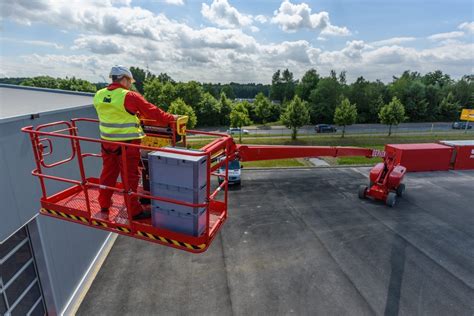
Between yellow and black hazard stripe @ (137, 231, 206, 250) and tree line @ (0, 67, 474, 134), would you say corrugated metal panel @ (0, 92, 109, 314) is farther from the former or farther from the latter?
tree line @ (0, 67, 474, 134)

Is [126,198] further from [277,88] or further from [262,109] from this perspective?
[277,88]

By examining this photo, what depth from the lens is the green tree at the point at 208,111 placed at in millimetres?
55219

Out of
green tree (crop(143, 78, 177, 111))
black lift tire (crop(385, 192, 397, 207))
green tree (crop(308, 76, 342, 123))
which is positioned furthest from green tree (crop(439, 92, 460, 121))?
black lift tire (crop(385, 192, 397, 207))

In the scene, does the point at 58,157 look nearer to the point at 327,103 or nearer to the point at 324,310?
the point at 324,310

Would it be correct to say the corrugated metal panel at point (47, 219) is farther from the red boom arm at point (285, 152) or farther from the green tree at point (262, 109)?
the green tree at point (262, 109)

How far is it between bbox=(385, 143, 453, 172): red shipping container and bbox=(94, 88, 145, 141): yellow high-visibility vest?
2135 cm

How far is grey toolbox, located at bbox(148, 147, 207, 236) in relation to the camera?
4.39 m

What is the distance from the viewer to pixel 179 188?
14.9 ft

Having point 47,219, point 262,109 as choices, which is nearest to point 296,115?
point 262,109

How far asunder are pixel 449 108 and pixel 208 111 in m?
52.1

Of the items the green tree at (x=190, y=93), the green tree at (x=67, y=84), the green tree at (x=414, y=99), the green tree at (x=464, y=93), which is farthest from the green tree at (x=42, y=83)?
the green tree at (x=464, y=93)

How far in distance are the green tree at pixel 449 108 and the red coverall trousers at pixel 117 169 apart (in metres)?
72.1

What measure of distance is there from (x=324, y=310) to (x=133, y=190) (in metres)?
6.76

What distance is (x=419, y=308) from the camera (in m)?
8.28
